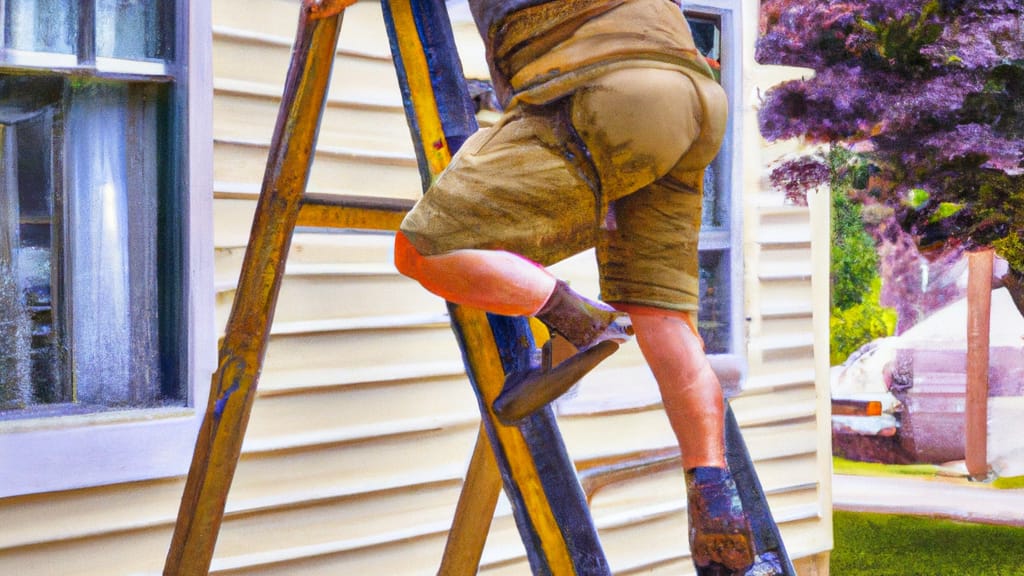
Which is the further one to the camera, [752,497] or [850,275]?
→ [850,275]

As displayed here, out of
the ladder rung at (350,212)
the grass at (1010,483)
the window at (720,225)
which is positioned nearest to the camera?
the ladder rung at (350,212)

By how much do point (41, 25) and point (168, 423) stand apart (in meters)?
0.65

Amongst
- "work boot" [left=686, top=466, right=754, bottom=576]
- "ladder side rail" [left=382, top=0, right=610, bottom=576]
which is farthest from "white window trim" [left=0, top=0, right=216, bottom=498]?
"work boot" [left=686, top=466, right=754, bottom=576]

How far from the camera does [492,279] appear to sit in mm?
1247

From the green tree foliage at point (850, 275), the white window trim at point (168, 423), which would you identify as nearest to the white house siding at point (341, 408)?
the white window trim at point (168, 423)

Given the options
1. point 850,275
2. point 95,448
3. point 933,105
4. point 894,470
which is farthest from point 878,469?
point 95,448

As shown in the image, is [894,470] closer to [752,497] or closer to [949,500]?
[949,500]

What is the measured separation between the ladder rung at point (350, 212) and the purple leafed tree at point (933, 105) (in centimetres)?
117

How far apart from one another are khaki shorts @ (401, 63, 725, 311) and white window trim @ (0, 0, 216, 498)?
61 centimetres

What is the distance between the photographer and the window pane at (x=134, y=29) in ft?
5.43

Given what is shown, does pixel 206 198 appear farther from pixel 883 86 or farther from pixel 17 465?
pixel 883 86

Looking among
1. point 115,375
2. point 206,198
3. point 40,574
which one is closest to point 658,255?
point 206,198

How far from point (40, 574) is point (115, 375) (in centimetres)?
32

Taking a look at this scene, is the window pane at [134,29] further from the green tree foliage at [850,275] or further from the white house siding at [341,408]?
the green tree foliage at [850,275]
